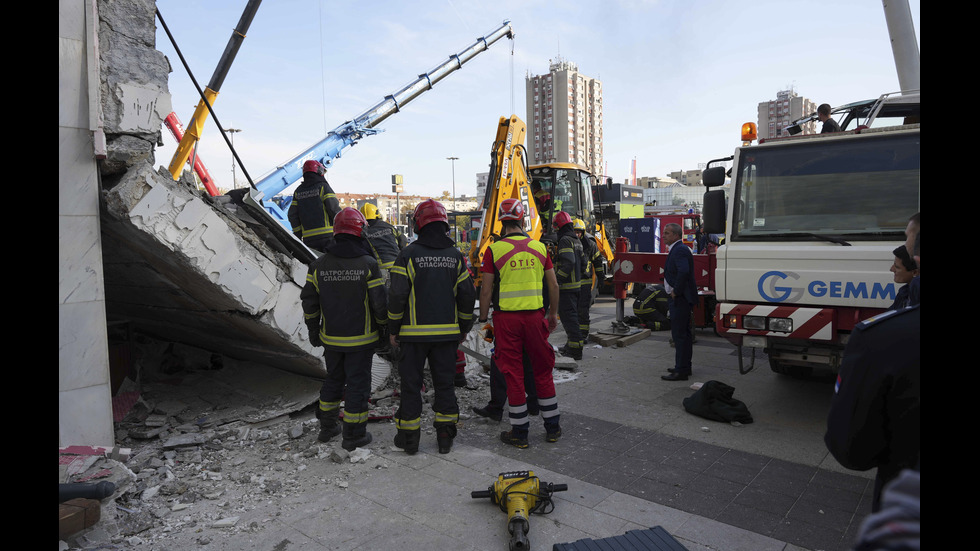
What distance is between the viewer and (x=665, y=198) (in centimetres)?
5409

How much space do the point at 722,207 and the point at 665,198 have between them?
5179 cm

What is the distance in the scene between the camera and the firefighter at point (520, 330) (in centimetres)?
464

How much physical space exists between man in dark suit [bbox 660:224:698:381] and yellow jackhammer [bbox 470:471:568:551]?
3.43 m

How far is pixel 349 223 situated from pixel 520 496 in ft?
8.40

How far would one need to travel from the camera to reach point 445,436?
4.50m

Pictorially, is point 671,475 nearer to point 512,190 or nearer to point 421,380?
point 421,380

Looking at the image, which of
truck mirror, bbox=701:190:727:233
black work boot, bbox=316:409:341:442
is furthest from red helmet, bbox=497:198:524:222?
black work boot, bbox=316:409:341:442

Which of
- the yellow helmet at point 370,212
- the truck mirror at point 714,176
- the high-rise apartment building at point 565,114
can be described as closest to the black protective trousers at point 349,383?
the yellow helmet at point 370,212

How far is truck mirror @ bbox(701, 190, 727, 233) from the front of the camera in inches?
197

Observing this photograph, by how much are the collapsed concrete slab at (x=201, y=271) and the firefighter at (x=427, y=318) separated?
128 centimetres

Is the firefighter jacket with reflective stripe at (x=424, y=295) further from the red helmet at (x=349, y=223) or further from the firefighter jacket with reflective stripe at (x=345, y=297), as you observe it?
the red helmet at (x=349, y=223)

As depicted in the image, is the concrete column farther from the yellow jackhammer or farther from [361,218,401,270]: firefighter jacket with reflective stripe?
the yellow jackhammer

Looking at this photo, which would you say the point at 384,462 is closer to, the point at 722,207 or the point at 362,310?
the point at 362,310
